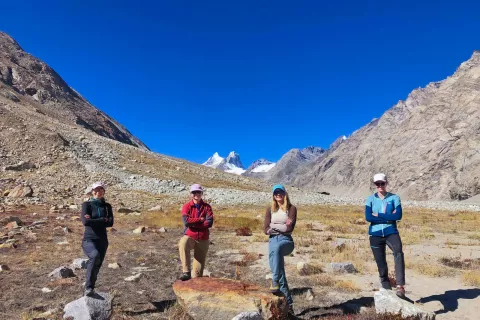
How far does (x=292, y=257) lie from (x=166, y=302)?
730 centimetres

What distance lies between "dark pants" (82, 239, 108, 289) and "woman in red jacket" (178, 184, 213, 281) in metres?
1.88

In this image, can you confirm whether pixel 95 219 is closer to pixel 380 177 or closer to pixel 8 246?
pixel 380 177

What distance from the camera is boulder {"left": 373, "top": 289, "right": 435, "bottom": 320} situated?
7.74 meters

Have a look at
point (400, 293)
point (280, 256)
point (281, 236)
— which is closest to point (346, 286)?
point (400, 293)

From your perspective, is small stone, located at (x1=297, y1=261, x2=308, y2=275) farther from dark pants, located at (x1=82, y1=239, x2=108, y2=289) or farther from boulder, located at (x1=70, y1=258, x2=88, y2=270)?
boulder, located at (x1=70, y1=258, x2=88, y2=270)

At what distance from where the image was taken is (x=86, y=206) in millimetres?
8742

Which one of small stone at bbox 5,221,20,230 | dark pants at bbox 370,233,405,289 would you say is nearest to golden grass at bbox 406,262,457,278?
dark pants at bbox 370,233,405,289

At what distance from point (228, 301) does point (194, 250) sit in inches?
90.6

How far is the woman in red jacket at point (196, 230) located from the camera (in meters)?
9.25

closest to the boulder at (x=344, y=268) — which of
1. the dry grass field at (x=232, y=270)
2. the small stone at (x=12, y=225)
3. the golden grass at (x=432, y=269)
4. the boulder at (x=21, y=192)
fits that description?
the dry grass field at (x=232, y=270)

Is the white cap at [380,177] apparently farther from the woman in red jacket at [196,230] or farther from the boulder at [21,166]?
the boulder at [21,166]

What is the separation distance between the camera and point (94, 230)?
8.80m

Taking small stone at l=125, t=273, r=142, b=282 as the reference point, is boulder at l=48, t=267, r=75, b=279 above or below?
above

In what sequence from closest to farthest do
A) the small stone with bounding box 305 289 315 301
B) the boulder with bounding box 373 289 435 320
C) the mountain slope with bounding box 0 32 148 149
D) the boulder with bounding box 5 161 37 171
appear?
the boulder with bounding box 373 289 435 320, the small stone with bounding box 305 289 315 301, the boulder with bounding box 5 161 37 171, the mountain slope with bounding box 0 32 148 149
